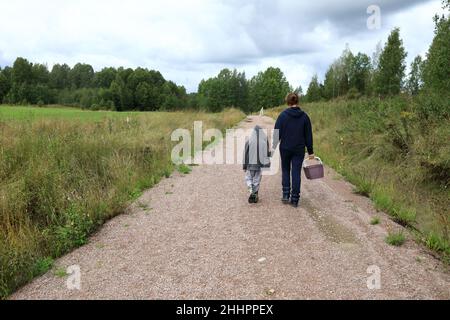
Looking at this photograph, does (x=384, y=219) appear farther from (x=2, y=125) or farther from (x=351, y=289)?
(x=2, y=125)

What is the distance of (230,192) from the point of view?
806cm

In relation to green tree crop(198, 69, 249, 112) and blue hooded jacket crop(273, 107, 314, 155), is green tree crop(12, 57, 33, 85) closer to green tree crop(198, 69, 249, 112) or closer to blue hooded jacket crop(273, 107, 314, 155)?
green tree crop(198, 69, 249, 112)

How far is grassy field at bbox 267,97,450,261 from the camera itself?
612 cm

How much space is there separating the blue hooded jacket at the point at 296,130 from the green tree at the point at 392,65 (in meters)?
36.2

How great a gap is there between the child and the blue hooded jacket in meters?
0.52

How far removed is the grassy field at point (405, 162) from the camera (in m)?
6.12

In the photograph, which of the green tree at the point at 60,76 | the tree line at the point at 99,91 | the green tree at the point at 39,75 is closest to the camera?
the tree line at the point at 99,91

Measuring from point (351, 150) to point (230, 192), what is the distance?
5805mm

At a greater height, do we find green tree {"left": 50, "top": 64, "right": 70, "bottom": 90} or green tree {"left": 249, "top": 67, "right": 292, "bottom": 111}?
green tree {"left": 50, "top": 64, "right": 70, "bottom": 90}

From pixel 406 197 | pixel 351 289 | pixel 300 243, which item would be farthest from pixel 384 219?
pixel 351 289

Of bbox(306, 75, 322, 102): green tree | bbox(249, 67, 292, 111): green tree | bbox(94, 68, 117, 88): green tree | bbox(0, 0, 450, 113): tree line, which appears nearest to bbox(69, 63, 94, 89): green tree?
bbox(0, 0, 450, 113): tree line

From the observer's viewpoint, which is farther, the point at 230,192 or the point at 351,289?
the point at 230,192

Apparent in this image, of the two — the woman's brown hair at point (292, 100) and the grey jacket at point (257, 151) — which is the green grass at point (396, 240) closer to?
the grey jacket at point (257, 151)

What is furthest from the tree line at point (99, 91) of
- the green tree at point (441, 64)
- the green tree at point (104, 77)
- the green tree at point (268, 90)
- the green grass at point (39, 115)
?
the green tree at point (441, 64)
